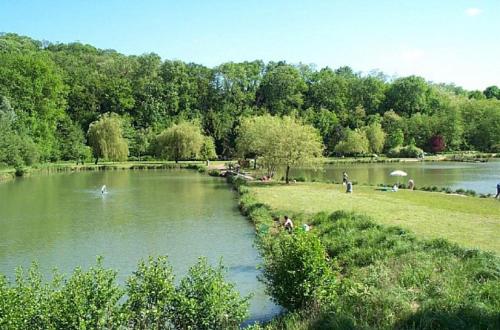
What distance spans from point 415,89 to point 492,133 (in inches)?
909

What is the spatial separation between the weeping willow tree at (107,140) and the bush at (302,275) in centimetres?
7156

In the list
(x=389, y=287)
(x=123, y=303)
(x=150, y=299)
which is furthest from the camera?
(x=389, y=287)

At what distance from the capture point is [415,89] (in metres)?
125

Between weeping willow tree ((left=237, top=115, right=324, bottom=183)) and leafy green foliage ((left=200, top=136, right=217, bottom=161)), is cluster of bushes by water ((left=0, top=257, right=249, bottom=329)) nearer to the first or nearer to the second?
weeping willow tree ((left=237, top=115, right=324, bottom=183))

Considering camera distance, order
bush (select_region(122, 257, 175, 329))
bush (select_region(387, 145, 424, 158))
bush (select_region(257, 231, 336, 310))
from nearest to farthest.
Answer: bush (select_region(122, 257, 175, 329)) < bush (select_region(257, 231, 336, 310)) < bush (select_region(387, 145, 424, 158))

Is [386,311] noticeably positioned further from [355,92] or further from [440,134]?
[355,92]

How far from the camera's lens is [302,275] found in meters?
12.5

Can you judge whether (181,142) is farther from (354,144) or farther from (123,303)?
(123,303)

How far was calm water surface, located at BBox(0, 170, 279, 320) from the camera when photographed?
19.8 metres

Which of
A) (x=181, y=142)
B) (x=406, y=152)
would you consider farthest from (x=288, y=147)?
(x=406, y=152)

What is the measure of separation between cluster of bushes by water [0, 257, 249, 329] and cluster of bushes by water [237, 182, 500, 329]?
6.31 ft

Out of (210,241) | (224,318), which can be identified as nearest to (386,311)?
(224,318)

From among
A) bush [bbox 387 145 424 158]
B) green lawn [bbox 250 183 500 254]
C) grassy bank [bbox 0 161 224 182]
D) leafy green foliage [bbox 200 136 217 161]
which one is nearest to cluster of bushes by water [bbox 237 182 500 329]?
green lawn [bbox 250 183 500 254]

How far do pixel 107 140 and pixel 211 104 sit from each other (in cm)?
4383
